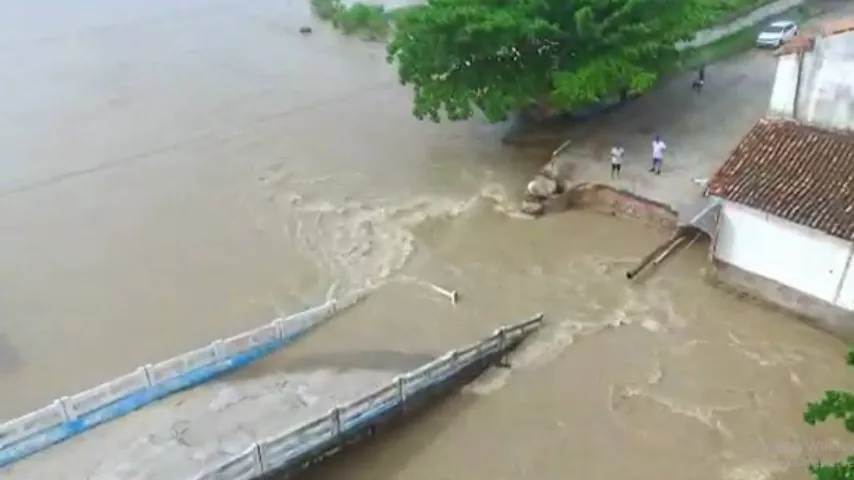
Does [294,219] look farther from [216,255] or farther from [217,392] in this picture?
[217,392]

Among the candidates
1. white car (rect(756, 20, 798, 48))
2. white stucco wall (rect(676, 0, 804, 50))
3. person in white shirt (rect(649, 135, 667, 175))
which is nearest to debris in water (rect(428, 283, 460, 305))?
person in white shirt (rect(649, 135, 667, 175))

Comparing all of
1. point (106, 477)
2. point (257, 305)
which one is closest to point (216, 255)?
point (257, 305)

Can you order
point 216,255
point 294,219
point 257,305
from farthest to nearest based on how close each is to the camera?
1. point 294,219
2. point 216,255
3. point 257,305

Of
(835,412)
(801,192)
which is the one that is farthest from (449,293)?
(835,412)

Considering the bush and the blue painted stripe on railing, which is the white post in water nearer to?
the blue painted stripe on railing

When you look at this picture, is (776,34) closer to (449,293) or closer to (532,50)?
(532,50)
